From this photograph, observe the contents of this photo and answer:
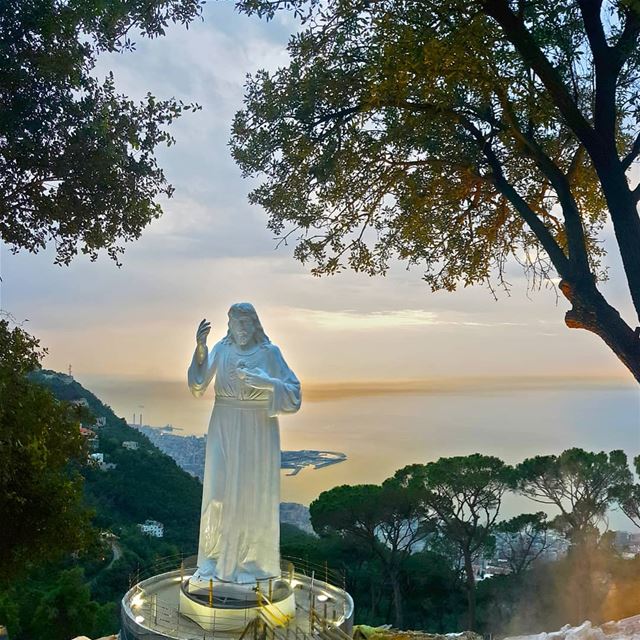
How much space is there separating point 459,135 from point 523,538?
31.1 ft

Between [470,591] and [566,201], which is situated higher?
[566,201]

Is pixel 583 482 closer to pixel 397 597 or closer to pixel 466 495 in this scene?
pixel 466 495

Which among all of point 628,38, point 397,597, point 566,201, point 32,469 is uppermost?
point 628,38

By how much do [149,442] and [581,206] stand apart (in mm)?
11359

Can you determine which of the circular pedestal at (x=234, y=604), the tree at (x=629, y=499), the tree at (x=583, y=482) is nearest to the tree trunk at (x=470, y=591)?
the tree at (x=583, y=482)

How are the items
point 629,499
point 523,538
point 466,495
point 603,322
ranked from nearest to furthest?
point 603,322
point 629,499
point 466,495
point 523,538

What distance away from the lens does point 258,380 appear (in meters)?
5.85

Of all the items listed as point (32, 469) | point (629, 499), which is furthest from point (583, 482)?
point (32, 469)

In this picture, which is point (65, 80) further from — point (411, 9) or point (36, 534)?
point (36, 534)

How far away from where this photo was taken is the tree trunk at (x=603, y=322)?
3.56 meters

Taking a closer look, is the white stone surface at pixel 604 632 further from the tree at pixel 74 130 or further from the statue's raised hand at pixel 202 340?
the tree at pixel 74 130

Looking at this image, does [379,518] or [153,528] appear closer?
[379,518]

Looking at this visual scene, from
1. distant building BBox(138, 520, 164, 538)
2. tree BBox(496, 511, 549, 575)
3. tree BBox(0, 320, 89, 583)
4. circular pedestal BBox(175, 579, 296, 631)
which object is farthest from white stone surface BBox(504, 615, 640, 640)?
distant building BBox(138, 520, 164, 538)

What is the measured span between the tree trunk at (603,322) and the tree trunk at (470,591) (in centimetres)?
876
